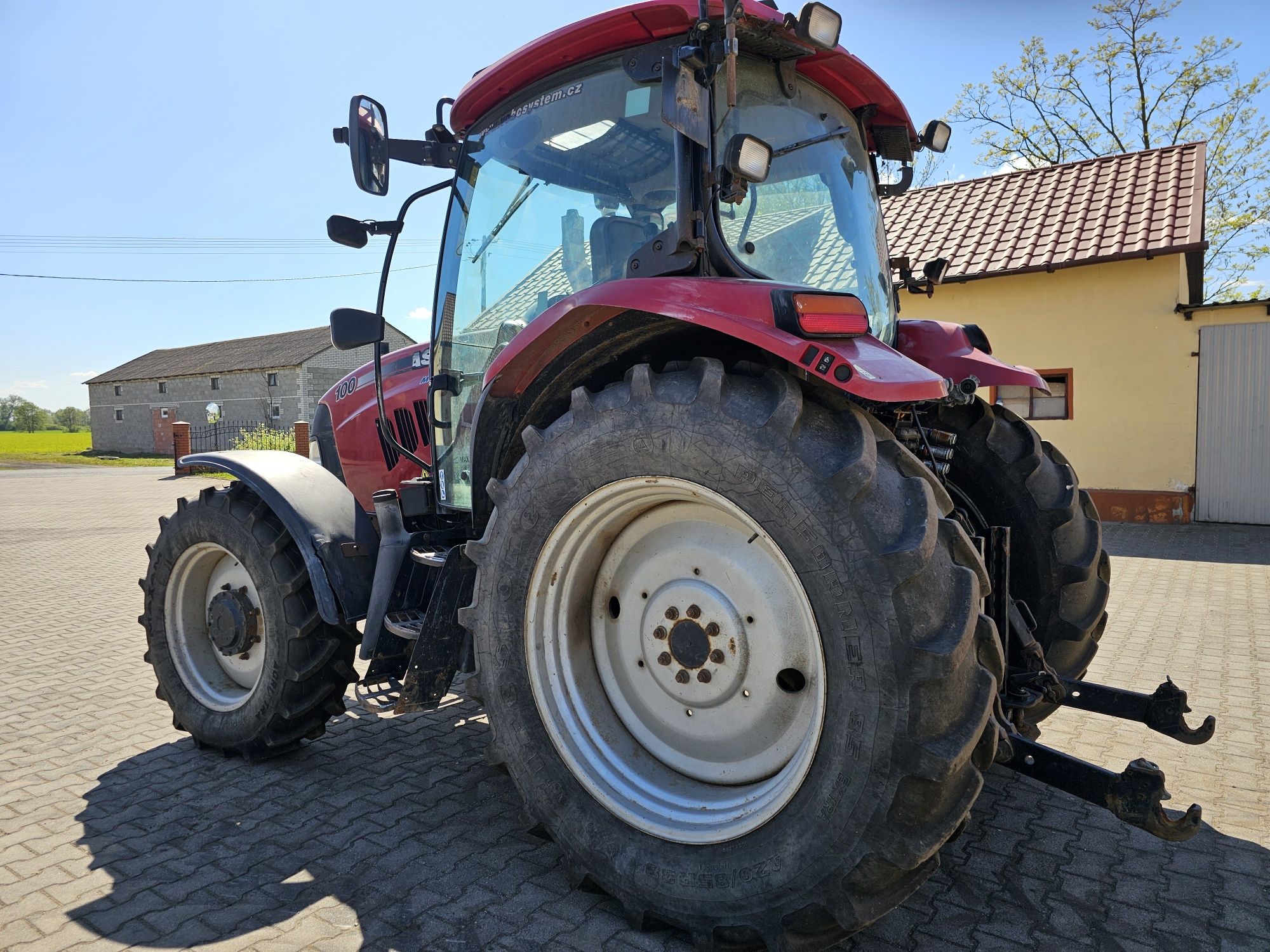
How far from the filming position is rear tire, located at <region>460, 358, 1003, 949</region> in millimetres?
1899

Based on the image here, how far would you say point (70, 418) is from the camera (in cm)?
10850

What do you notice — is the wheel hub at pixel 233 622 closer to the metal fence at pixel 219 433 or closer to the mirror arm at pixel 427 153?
the mirror arm at pixel 427 153

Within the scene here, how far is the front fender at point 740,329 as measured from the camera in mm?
2055

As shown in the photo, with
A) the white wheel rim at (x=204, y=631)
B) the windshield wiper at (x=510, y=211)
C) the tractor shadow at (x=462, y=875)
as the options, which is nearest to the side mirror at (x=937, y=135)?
the windshield wiper at (x=510, y=211)

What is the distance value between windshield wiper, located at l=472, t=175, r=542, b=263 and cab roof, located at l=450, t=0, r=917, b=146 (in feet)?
1.08

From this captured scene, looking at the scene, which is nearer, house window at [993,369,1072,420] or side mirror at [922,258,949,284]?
side mirror at [922,258,949,284]

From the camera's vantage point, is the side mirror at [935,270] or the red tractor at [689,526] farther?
the side mirror at [935,270]

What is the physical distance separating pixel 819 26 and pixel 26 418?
4624 inches

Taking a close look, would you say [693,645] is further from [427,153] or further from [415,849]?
[427,153]

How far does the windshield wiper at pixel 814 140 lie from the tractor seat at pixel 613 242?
493mm

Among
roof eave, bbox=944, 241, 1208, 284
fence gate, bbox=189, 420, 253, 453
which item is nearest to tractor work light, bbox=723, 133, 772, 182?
roof eave, bbox=944, 241, 1208, 284

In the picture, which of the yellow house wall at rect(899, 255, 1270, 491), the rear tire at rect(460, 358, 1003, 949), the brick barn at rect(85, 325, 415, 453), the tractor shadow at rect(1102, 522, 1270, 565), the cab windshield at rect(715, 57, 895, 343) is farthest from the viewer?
the brick barn at rect(85, 325, 415, 453)

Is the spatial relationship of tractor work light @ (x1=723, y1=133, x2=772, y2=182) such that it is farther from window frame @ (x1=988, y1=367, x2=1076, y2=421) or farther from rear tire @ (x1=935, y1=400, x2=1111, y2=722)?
window frame @ (x1=988, y1=367, x2=1076, y2=421)

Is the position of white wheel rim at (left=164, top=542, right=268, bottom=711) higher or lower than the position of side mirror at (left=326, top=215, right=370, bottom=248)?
lower
